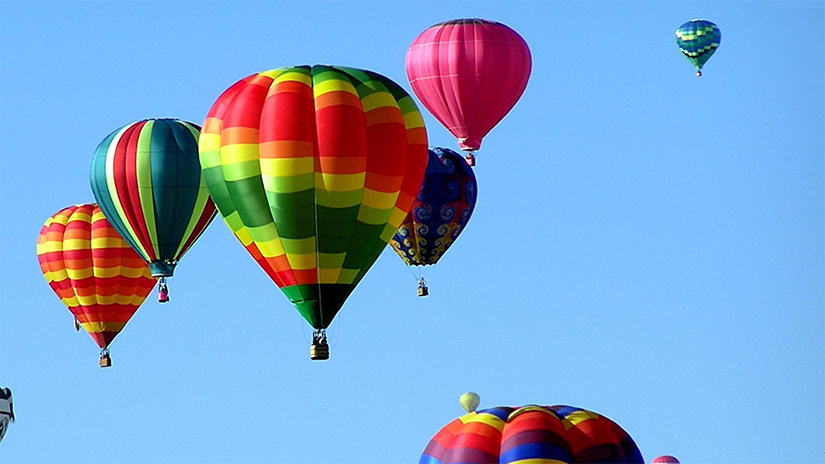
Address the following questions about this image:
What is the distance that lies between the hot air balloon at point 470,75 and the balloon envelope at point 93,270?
22.2 ft

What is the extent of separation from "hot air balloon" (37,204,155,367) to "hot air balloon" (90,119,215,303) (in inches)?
140

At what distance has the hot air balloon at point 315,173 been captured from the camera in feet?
148

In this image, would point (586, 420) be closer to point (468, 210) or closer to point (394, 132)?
point (394, 132)

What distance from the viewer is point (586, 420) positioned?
144ft

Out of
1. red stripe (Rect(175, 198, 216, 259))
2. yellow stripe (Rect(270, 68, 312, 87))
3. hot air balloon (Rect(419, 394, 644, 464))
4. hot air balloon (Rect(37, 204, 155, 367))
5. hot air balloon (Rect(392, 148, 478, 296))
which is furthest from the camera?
hot air balloon (Rect(37, 204, 155, 367))

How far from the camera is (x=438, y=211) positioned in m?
54.3

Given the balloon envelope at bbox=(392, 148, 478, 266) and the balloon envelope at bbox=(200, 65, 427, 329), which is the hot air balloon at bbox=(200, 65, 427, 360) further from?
the balloon envelope at bbox=(392, 148, 478, 266)

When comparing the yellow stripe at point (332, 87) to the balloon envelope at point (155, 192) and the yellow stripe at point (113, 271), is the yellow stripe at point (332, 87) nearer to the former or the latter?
the balloon envelope at point (155, 192)

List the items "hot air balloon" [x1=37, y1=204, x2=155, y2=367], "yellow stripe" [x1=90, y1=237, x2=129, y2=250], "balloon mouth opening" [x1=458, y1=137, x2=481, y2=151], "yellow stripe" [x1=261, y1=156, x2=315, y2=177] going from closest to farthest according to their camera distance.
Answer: "yellow stripe" [x1=261, y1=156, x2=315, y2=177]
"balloon mouth opening" [x1=458, y1=137, x2=481, y2=151]
"yellow stripe" [x1=90, y1=237, x2=129, y2=250]
"hot air balloon" [x1=37, y1=204, x2=155, y2=367]

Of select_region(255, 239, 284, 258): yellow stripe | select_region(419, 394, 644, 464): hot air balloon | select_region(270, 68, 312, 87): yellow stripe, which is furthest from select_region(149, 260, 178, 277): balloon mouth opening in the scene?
select_region(419, 394, 644, 464): hot air balloon

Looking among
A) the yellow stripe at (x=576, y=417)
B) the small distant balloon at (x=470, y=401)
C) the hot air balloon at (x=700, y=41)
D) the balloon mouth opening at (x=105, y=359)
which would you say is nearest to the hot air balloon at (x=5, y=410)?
the balloon mouth opening at (x=105, y=359)

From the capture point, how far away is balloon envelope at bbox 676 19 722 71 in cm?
7131

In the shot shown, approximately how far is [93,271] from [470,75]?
855 centimetres

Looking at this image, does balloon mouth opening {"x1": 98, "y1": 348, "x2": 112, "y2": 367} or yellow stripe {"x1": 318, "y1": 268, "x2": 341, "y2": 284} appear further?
balloon mouth opening {"x1": 98, "y1": 348, "x2": 112, "y2": 367}
